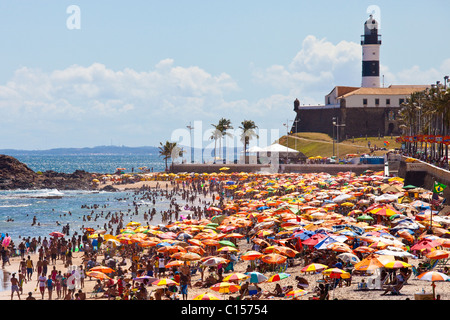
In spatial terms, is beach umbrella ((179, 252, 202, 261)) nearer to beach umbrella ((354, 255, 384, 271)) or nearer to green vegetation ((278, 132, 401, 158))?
beach umbrella ((354, 255, 384, 271))

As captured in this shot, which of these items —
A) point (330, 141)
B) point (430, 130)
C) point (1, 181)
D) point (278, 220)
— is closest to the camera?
point (278, 220)

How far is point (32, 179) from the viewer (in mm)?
89375

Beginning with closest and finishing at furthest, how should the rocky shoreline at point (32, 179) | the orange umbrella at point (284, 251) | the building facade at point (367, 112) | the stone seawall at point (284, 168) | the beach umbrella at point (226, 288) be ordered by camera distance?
the beach umbrella at point (226, 288)
the orange umbrella at point (284, 251)
the stone seawall at point (284, 168)
the rocky shoreline at point (32, 179)
the building facade at point (367, 112)

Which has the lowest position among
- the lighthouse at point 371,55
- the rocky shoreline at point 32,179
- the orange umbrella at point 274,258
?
the rocky shoreline at point 32,179

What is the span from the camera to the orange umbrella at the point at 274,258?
61.0 feet

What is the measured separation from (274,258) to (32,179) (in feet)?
255

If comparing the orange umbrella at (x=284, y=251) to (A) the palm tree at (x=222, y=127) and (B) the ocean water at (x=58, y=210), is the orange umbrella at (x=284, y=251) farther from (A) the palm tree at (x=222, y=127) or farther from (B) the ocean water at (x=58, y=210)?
(A) the palm tree at (x=222, y=127)

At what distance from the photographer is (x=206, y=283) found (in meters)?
20.1

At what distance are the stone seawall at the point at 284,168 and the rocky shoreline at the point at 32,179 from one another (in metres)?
16.4

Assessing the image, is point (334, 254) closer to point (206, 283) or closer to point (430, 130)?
point (206, 283)

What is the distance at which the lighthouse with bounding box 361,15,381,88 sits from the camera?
108m

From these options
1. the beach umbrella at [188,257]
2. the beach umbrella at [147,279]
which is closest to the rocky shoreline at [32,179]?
the beach umbrella at [188,257]
